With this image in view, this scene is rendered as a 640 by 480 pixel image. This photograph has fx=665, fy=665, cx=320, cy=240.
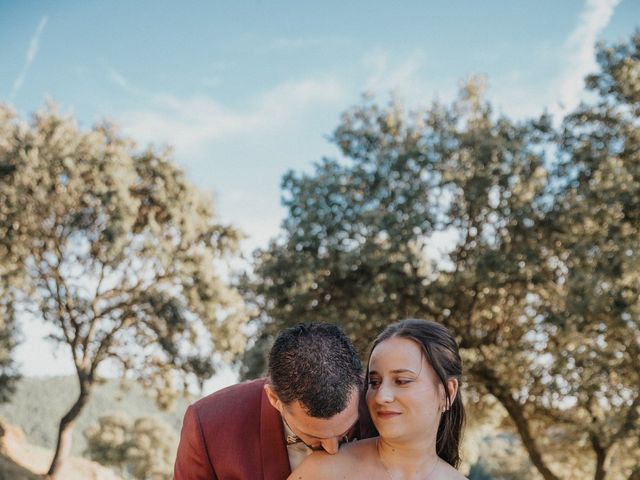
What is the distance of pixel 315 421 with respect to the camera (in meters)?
2.77

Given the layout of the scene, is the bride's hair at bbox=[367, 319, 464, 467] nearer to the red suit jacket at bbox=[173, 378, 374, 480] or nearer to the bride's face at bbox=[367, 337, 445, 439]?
the bride's face at bbox=[367, 337, 445, 439]

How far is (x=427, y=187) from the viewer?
55.1 ft

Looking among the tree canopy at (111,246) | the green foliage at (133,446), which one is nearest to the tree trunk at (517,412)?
the tree canopy at (111,246)

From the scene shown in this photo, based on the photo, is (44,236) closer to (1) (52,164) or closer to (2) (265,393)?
(1) (52,164)

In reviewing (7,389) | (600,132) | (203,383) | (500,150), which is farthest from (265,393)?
(7,389)

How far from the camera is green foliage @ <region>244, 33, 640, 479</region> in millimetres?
14664

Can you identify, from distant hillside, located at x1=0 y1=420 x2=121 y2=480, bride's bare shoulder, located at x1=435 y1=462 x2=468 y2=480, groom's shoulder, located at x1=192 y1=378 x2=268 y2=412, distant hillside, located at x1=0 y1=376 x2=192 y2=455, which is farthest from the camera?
distant hillside, located at x1=0 y1=376 x2=192 y2=455

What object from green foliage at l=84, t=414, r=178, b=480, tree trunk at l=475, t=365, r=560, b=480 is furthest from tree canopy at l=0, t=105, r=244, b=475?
green foliage at l=84, t=414, r=178, b=480

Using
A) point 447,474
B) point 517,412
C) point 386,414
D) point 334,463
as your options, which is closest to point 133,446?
point 517,412

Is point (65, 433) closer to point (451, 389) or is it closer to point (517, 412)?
point (517, 412)

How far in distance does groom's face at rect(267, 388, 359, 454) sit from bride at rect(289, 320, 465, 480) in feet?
0.85

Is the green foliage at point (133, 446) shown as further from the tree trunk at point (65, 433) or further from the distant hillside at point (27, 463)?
the tree trunk at point (65, 433)

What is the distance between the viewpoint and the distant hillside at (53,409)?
→ 65.1 m

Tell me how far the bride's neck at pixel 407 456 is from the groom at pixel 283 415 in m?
0.19
